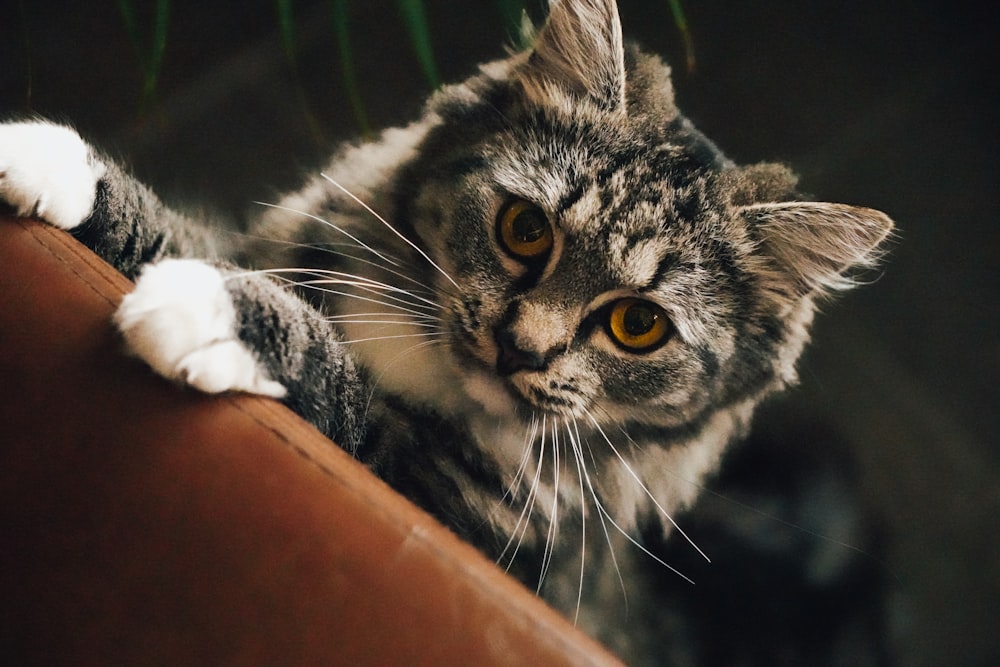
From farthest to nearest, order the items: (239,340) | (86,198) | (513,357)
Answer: (513,357) < (86,198) < (239,340)

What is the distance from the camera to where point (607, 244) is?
→ 86 cm

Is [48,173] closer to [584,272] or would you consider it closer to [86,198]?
[86,198]

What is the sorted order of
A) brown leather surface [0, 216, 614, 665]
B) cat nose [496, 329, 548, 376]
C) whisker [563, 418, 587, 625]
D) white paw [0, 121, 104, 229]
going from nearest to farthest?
brown leather surface [0, 216, 614, 665] → white paw [0, 121, 104, 229] → cat nose [496, 329, 548, 376] → whisker [563, 418, 587, 625]

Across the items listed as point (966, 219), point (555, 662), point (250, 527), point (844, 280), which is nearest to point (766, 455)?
point (844, 280)

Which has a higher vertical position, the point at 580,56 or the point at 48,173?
the point at 580,56

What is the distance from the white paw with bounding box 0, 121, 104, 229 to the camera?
63 cm

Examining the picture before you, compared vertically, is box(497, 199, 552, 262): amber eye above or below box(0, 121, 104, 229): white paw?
above

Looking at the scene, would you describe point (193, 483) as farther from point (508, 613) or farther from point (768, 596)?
point (768, 596)

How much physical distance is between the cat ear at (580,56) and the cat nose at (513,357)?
15.4 inches

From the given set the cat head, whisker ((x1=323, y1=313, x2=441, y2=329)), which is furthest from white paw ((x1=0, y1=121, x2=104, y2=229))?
the cat head

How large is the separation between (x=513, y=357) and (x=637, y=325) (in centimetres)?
20

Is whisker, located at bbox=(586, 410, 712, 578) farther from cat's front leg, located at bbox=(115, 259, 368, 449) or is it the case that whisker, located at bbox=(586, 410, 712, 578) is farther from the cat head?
cat's front leg, located at bbox=(115, 259, 368, 449)

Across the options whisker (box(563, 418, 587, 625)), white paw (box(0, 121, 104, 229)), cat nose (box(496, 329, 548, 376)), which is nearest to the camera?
white paw (box(0, 121, 104, 229))

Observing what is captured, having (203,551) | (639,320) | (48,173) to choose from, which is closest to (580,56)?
(639,320)
